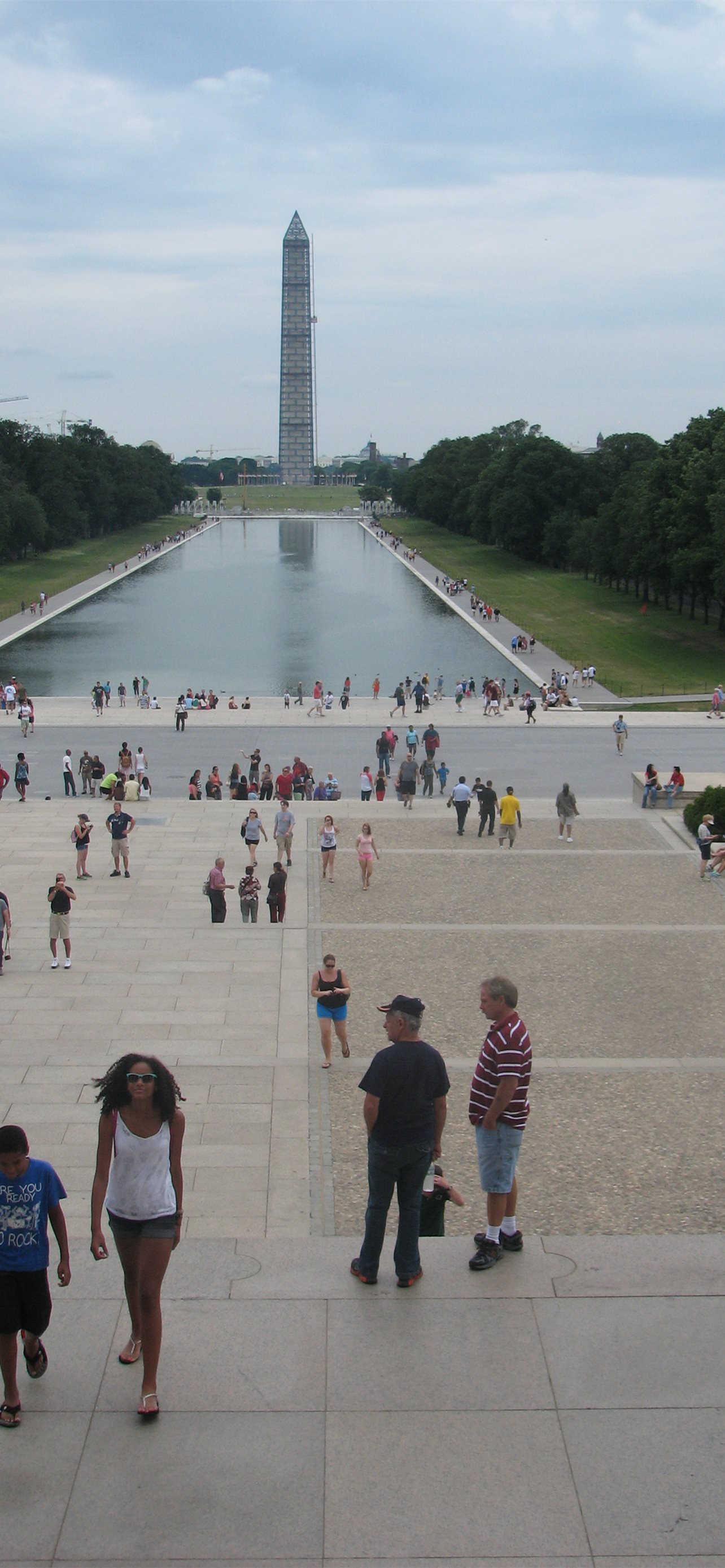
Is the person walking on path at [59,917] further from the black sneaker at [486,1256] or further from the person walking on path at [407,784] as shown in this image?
the person walking on path at [407,784]

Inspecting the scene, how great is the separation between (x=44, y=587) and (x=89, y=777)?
59351 mm

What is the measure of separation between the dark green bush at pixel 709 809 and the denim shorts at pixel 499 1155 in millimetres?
16581

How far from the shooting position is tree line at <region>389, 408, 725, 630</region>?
193 ft

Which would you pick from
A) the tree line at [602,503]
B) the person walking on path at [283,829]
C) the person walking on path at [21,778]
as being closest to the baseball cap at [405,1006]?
the person walking on path at [283,829]

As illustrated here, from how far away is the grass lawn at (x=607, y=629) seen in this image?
52531mm

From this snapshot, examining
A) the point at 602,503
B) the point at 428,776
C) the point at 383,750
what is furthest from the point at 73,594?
the point at 428,776

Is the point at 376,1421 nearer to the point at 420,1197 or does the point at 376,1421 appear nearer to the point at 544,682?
the point at 420,1197

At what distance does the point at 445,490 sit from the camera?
134 metres

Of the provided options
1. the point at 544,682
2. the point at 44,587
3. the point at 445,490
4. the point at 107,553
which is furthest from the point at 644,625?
the point at 445,490

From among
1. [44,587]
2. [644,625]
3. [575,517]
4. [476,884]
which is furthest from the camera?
[575,517]

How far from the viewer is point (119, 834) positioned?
19.0 metres

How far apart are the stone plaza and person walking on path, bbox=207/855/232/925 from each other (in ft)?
1.38

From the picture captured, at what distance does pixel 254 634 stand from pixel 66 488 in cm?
4580

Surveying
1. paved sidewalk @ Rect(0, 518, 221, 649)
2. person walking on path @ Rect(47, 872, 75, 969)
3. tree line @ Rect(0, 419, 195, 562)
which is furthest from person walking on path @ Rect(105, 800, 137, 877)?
tree line @ Rect(0, 419, 195, 562)
